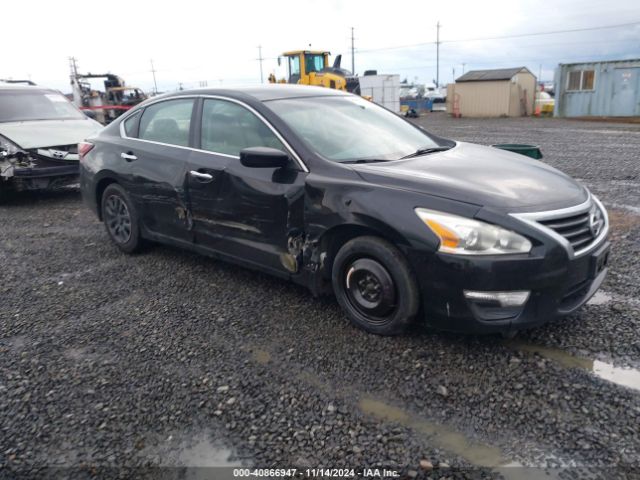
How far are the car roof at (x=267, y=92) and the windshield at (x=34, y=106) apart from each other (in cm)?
548

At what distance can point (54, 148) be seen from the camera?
816 centimetres

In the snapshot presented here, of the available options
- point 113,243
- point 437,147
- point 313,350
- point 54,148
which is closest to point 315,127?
point 437,147

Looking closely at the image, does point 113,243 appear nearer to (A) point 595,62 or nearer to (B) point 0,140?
(B) point 0,140

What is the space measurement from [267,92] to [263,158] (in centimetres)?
103

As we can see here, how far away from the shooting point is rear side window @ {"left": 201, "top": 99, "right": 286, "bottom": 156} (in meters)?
4.00

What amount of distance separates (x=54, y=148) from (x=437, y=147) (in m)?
6.40

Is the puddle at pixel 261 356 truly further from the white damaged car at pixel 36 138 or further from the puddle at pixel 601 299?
the white damaged car at pixel 36 138

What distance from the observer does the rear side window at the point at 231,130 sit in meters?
4.00

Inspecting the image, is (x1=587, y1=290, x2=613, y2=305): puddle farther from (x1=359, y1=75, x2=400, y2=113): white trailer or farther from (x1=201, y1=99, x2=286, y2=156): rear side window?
(x1=359, y1=75, x2=400, y2=113): white trailer

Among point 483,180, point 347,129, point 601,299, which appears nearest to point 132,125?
point 347,129

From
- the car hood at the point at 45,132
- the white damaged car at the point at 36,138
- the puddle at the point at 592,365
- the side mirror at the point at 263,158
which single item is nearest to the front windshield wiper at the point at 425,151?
the side mirror at the point at 263,158

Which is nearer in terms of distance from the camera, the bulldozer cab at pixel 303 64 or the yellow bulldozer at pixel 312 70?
the yellow bulldozer at pixel 312 70

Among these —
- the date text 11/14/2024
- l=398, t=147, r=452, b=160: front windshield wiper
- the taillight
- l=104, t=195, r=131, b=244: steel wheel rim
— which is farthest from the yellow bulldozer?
the date text 11/14/2024

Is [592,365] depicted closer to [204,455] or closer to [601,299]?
[601,299]
